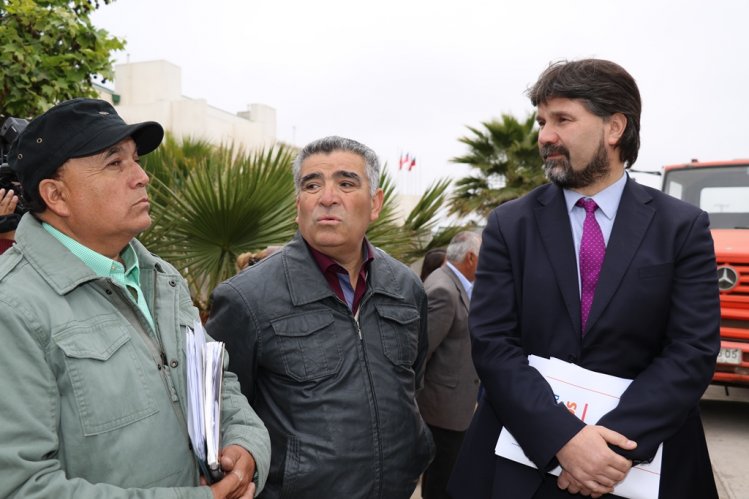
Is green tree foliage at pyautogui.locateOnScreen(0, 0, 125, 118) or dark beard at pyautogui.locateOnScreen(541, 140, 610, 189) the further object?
green tree foliage at pyautogui.locateOnScreen(0, 0, 125, 118)

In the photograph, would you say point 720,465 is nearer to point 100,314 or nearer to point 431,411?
point 431,411

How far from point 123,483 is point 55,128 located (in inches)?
35.5

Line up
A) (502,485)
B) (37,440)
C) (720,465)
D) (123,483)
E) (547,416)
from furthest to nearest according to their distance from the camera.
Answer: (720,465)
(502,485)
(547,416)
(123,483)
(37,440)

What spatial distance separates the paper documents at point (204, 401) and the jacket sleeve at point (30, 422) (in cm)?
16

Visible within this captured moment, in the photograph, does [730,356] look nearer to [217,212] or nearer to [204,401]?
[217,212]

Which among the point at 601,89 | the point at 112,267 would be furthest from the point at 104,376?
the point at 601,89

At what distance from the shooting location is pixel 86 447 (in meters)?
1.43

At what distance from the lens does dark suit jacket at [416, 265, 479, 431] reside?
4.01 m

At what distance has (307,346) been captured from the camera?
220 cm

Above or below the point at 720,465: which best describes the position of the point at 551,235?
above

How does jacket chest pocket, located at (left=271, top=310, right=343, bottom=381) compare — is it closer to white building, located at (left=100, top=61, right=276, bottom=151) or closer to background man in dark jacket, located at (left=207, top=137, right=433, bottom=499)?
background man in dark jacket, located at (left=207, top=137, right=433, bottom=499)

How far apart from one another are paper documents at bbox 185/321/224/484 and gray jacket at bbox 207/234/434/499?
596mm

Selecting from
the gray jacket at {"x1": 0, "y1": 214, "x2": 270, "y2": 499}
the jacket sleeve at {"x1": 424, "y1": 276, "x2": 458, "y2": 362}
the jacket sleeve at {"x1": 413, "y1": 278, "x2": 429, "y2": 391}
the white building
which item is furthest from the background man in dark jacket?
the white building

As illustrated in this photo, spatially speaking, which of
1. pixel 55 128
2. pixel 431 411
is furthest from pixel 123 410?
pixel 431 411
